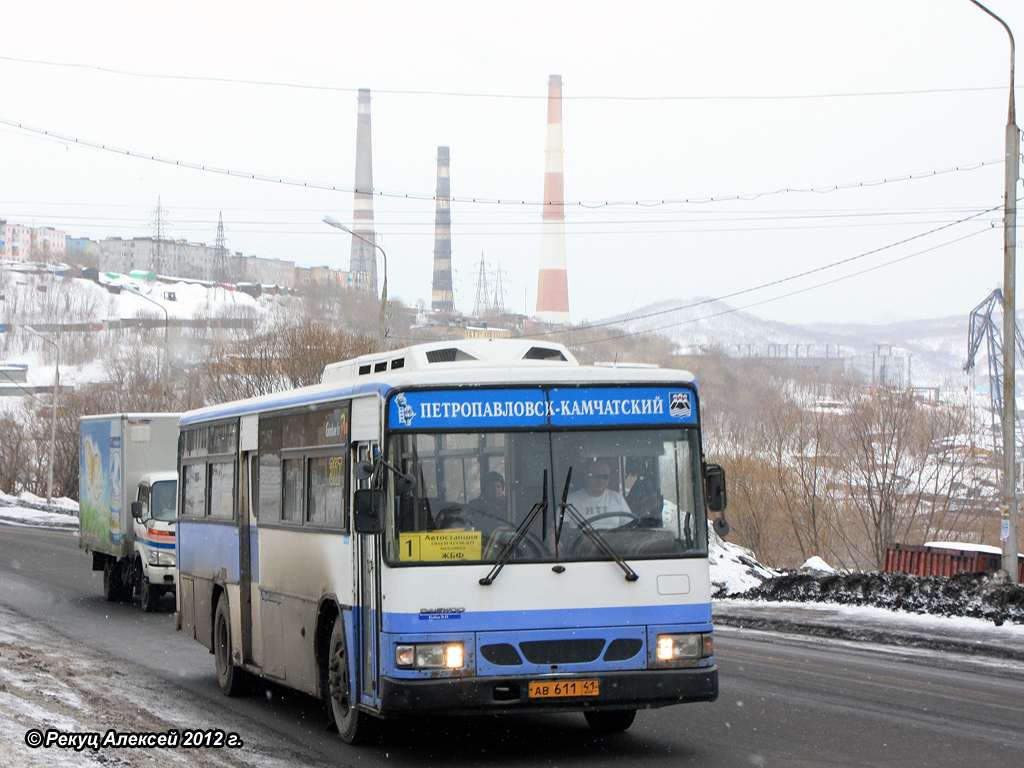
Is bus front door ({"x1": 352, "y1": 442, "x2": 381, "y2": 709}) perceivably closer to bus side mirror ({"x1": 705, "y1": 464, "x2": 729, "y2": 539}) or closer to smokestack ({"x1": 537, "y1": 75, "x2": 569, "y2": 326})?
bus side mirror ({"x1": 705, "y1": 464, "x2": 729, "y2": 539})

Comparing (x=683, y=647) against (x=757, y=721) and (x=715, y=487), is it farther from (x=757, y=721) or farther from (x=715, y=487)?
(x=757, y=721)

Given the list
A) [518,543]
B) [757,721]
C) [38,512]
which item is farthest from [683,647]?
[38,512]

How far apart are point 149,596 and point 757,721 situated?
12.3 metres

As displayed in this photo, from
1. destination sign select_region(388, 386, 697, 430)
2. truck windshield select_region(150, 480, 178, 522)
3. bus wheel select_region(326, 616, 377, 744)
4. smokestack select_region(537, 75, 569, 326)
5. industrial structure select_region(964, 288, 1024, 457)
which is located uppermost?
smokestack select_region(537, 75, 569, 326)

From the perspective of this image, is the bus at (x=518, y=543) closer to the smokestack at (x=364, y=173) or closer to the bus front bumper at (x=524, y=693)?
the bus front bumper at (x=524, y=693)

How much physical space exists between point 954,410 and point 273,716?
39.3 m

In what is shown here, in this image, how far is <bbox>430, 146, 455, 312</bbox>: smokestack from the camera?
143 meters

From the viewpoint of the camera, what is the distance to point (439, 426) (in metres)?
7.62

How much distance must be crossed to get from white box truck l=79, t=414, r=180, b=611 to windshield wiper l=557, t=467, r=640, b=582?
38.3 ft

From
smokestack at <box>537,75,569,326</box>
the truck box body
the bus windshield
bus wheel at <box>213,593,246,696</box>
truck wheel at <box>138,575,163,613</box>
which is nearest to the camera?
the bus windshield

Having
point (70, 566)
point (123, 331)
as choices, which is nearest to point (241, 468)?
point (70, 566)

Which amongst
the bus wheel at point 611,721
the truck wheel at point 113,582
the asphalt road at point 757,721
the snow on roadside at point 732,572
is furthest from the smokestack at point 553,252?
the bus wheel at point 611,721

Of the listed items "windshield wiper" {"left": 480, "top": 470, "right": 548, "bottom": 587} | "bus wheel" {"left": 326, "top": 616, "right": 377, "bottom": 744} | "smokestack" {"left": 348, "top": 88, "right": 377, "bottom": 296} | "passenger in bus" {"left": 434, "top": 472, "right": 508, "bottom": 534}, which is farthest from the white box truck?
"smokestack" {"left": 348, "top": 88, "right": 377, "bottom": 296}

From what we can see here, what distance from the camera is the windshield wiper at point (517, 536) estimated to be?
290 inches
